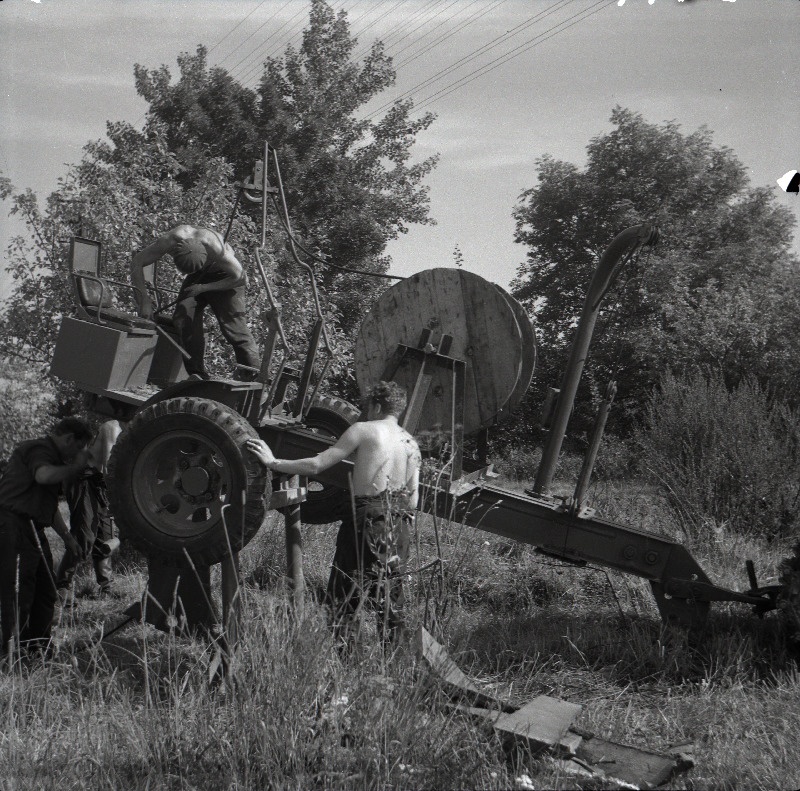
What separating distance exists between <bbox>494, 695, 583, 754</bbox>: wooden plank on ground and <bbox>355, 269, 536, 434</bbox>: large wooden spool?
216cm

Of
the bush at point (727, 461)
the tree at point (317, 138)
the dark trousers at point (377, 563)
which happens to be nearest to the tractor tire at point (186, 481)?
the dark trousers at point (377, 563)

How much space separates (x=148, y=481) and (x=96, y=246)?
211 cm

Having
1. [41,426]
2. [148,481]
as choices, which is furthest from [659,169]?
[148,481]

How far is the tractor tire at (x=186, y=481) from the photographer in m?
5.09

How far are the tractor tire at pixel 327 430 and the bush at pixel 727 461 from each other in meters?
3.93

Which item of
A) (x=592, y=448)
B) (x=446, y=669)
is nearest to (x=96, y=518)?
(x=592, y=448)

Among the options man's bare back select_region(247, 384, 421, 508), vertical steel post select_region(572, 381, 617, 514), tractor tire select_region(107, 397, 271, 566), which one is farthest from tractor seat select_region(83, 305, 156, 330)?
vertical steel post select_region(572, 381, 617, 514)

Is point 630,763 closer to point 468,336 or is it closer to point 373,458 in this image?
point 373,458

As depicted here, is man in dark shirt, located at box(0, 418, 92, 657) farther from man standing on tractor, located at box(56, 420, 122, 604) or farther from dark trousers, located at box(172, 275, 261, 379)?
man standing on tractor, located at box(56, 420, 122, 604)

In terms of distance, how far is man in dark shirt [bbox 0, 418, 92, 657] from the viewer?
568 cm

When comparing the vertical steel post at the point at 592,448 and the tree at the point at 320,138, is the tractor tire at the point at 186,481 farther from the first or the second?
the tree at the point at 320,138

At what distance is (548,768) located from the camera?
11.4ft

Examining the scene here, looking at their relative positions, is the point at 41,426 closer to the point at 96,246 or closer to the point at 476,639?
the point at 96,246

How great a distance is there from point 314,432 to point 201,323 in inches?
47.8
